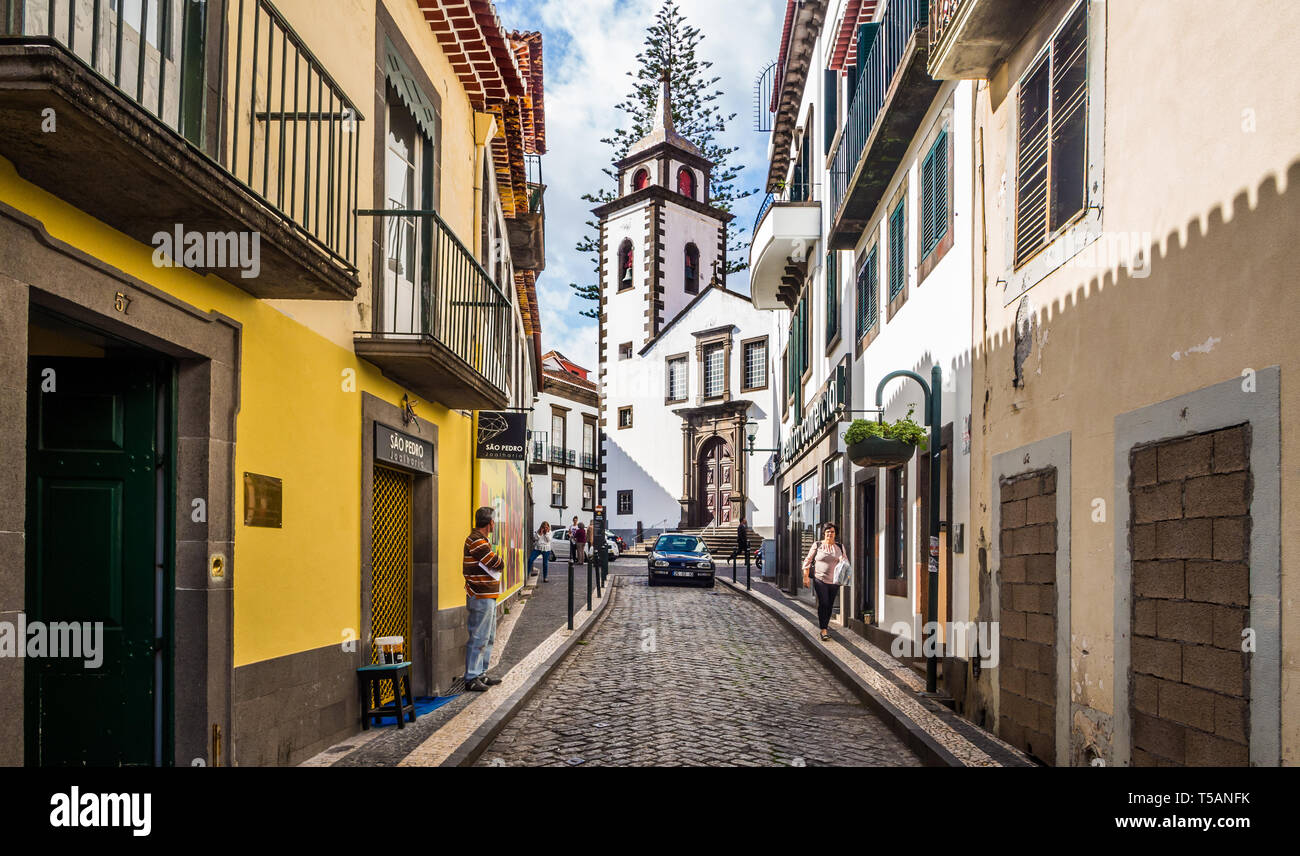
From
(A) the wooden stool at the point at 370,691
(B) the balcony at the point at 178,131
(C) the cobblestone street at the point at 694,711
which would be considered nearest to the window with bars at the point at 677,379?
(C) the cobblestone street at the point at 694,711

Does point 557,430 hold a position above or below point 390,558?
above

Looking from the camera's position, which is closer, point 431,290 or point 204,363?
point 204,363

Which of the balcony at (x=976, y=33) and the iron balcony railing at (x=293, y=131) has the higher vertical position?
the balcony at (x=976, y=33)

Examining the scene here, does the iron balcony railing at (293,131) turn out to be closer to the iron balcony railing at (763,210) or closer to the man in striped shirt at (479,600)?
the man in striped shirt at (479,600)

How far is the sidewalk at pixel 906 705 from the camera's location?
732 cm

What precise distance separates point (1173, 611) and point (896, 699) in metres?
4.45

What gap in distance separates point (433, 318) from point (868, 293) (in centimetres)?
821

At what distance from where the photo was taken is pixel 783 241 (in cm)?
2027

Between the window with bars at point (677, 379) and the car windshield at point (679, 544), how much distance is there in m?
18.2

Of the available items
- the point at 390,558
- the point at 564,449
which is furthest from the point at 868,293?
the point at 564,449

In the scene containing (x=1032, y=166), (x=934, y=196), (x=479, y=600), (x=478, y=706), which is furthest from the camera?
(x=934, y=196)

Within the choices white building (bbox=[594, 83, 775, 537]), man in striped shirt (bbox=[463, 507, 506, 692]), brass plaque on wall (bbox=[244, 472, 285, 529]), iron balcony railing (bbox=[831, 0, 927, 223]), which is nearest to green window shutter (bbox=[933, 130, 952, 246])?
iron balcony railing (bbox=[831, 0, 927, 223])

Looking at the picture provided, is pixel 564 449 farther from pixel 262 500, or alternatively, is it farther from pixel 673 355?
pixel 262 500
